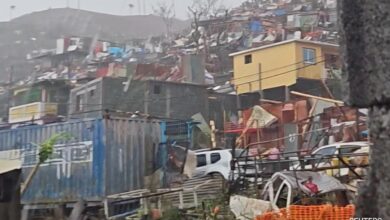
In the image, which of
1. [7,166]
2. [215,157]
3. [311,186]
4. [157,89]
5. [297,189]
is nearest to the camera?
[297,189]


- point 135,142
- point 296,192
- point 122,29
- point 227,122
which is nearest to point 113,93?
point 227,122

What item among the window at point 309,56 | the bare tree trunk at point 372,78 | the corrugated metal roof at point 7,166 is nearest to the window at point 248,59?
the window at point 309,56

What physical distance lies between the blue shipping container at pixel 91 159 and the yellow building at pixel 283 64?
65.3ft

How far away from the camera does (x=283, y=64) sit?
36.6 meters

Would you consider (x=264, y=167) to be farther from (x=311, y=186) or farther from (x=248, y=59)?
(x=248, y=59)

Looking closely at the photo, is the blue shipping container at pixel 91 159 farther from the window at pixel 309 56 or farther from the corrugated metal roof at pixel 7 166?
the window at pixel 309 56

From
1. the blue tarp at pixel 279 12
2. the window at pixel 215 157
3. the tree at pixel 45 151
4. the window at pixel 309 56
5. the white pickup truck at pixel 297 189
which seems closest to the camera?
the white pickup truck at pixel 297 189

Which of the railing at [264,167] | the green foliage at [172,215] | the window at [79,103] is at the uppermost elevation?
the window at [79,103]

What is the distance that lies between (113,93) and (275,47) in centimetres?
1046

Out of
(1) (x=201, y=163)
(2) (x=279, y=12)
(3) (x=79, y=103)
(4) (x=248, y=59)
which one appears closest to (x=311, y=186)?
(1) (x=201, y=163)

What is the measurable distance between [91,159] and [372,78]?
46.9 ft

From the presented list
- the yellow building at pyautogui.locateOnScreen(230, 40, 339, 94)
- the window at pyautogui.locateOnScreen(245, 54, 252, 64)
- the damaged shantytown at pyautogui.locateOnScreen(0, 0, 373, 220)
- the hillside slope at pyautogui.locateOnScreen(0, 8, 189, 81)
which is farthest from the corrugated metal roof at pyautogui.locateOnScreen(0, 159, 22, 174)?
the hillside slope at pyautogui.locateOnScreen(0, 8, 189, 81)

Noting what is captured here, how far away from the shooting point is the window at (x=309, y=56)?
3634cm

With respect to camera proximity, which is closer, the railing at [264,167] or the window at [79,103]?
the railing at [264,167]
